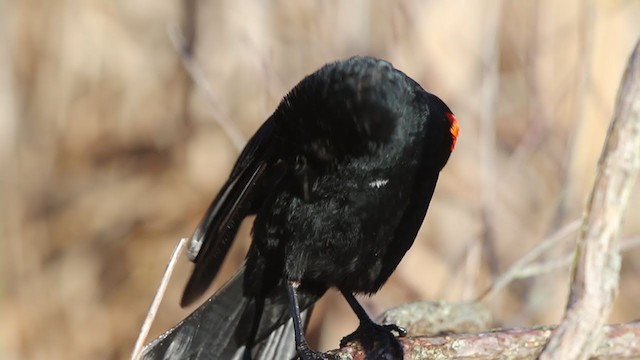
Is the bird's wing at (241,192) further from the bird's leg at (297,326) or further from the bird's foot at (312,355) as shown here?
the bird's foot at (312,355)

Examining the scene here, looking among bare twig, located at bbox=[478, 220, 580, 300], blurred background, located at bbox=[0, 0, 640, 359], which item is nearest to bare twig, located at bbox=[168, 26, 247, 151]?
blurred background, located at bbox=[0, 0, 640, 359]

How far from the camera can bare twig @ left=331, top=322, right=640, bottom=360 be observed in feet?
6.10

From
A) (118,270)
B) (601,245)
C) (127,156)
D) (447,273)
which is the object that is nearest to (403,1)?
(447,273)

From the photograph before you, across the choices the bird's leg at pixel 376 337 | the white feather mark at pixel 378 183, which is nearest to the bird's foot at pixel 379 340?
the bird's leg at pixel 376 337

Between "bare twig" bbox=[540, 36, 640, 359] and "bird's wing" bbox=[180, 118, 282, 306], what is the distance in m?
1.11

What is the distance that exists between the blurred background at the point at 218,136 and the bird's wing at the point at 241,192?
0.94m

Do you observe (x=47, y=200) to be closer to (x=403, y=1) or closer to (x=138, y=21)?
(x=138, y=21)

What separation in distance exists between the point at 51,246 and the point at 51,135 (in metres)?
0.49

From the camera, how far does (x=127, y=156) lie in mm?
4098

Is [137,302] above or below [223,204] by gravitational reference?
above

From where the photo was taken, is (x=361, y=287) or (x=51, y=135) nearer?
(x=361, y=287)

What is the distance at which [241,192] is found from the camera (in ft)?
7.42

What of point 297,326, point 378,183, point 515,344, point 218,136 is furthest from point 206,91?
point 515,344

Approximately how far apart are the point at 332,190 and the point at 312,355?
0.40 m
